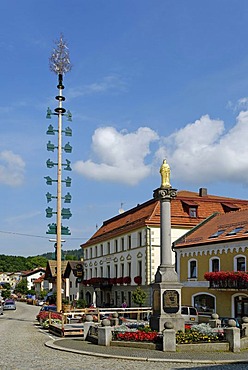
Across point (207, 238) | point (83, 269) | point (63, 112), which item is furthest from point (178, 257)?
point (83, 269)

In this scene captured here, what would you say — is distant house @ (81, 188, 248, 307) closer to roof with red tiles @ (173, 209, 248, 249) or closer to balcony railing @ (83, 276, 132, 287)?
balcony railing @ (83, 276, 132, 287)

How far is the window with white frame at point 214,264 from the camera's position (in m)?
32.9

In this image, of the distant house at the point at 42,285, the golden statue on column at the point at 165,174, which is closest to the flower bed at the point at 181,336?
the golden statue on column at the point at 165,174

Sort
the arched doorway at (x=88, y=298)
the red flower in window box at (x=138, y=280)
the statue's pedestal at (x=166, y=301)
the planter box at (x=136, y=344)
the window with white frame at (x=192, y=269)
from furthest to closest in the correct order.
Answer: the arched doorway at (x=88, y=298) < the red flower in window box at (x=138, y=280) < the window with white frame at (x=192, y=269) < the statue's pedestal at (x=166, y=301) < the planter box at (x=136, y=344)

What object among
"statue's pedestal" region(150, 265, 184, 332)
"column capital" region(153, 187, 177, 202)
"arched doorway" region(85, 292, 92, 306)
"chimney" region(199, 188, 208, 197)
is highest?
"chimney" region(199, 188, 208, 197)

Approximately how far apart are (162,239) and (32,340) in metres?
7.09

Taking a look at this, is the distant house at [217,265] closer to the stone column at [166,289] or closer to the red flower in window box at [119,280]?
the stone column at [166,289]

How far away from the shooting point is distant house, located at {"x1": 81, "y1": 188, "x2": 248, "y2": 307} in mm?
42750

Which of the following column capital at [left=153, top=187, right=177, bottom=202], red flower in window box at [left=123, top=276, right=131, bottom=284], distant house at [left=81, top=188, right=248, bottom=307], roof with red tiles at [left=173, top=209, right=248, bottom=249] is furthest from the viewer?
red flower in window box at [left=123, top=276, right=131, bottom=284]

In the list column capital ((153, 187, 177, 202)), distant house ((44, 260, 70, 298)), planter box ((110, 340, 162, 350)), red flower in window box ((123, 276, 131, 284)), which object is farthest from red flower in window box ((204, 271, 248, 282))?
distant house ((44, 260, 70, 298))

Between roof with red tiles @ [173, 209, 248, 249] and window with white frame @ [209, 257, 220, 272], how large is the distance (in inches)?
44.2

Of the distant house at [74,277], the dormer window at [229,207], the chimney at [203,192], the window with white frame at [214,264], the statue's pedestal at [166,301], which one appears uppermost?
the chimney at [203,192]

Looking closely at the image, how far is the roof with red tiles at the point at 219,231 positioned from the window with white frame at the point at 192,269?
1.22 m

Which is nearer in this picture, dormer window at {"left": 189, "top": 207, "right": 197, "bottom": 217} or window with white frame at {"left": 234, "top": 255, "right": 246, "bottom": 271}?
window with white frame at {"left": 234, "top": 255, "right": 246, "bottom": 271}
